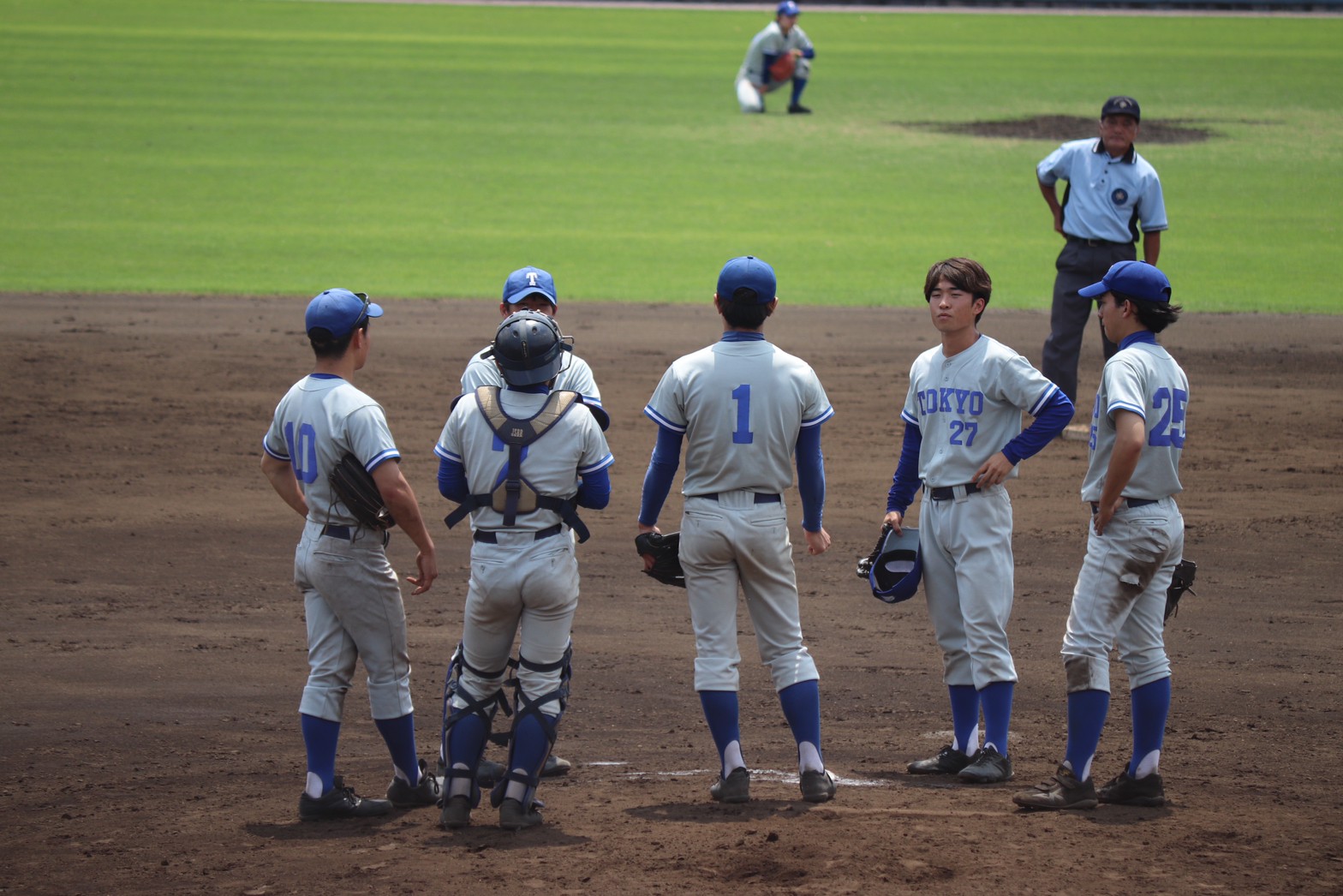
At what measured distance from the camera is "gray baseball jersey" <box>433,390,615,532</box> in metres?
5.01

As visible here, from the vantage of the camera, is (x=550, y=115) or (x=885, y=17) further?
(x=885, y=17)

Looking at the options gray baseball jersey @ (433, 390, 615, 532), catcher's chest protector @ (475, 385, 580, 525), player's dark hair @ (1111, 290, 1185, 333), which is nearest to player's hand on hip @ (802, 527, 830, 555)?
gray baseball jersey @ (433, 390, 615, 532)

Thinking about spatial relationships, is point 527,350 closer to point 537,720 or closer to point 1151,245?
point 537,720

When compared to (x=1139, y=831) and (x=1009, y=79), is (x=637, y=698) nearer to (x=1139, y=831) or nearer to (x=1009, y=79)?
(x=1139, y=831)

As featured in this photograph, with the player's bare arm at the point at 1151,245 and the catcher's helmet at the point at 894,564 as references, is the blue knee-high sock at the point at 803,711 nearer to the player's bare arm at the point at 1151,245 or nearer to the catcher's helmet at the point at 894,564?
the catcher's helmet at the point at 894,564

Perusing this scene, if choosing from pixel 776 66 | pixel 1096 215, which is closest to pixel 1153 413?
pixel 1096 215

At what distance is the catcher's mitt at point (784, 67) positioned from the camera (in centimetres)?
3136

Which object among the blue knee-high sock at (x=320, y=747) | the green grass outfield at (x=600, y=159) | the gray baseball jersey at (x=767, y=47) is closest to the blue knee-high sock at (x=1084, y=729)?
the blue knee-high sock at (x=320, y=747)

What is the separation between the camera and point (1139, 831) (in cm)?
476

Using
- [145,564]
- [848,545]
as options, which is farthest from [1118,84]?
[145,564]

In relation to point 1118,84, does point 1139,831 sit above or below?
below

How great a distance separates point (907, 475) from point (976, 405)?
0.51 m

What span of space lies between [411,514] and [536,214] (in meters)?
16.8

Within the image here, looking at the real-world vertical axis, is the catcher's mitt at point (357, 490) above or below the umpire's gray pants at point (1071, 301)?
below
